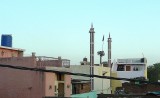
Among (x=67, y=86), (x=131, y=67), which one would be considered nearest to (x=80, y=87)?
(x=67, y=86)

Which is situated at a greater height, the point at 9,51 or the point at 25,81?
the point at 9,51

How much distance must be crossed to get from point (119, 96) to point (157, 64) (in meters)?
75.6

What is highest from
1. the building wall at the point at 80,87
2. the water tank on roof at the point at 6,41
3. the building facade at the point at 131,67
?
the water tank on roof at the point at 6,41

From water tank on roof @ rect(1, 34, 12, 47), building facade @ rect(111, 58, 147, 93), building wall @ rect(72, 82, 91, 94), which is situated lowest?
building wall @ rect(72, 82, 91, 94)

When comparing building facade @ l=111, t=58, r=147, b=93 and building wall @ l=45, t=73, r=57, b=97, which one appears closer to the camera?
building wall @ l=45, t=73, r=57, b=97

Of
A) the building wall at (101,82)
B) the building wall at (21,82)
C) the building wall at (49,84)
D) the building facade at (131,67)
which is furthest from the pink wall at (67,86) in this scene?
the building facade at (131,67)

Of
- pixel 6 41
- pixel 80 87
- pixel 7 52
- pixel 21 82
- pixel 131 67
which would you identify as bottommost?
pixel 80 87

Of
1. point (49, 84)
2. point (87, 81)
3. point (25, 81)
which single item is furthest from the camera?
point (87, 81)

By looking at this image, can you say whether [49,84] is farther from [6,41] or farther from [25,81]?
[6,41]

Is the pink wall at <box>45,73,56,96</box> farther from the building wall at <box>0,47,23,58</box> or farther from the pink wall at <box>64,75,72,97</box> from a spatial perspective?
the building wall at <box>0,47,23,58</box>

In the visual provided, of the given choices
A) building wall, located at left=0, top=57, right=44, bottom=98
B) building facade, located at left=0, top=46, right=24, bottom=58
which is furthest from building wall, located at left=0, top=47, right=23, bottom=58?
building wall, located at left=0, top=57, right=44, bottom=98

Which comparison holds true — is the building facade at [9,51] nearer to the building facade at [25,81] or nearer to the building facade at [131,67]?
the building facade at [25,81]

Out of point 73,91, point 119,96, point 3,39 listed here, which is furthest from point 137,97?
point 3,39

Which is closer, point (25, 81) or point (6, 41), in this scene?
point (25, 81)
